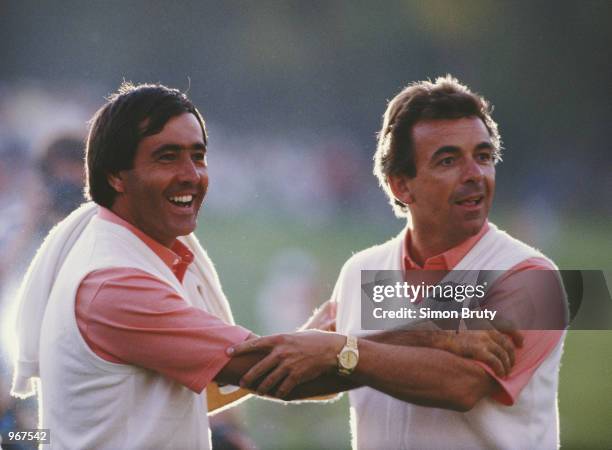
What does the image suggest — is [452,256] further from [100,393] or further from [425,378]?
[100,393]

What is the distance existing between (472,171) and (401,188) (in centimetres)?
38

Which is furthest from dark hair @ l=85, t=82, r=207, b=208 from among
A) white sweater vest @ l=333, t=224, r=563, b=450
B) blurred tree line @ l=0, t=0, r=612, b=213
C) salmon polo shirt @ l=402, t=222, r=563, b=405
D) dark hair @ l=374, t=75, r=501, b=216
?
blurred tree line @ l=0, t=0, r=612, b=213

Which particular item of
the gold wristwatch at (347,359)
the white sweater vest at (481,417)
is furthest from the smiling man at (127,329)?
the white sweater vest at (481,417)

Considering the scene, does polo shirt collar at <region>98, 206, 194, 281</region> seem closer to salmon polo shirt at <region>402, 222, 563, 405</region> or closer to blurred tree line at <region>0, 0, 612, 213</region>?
salmon polo shirt at <region>402, 222, 563, 405</region>

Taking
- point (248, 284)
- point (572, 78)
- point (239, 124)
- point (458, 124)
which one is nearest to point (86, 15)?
point (239, 124)

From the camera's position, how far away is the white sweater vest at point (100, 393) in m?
2.80

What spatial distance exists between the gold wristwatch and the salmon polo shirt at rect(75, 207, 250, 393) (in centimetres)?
37

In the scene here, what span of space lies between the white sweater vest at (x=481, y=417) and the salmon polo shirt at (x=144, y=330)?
0.67 metres

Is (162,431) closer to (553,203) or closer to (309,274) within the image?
(309,274)

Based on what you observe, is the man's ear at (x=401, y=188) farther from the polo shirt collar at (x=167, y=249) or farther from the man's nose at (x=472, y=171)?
the polo shirt collar at (x=167, y=249)

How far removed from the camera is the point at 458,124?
340cm

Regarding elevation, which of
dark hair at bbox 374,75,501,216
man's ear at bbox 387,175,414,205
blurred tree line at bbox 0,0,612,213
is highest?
blurred tree line at bbox 0,0,612,213

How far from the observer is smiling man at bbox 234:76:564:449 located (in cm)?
288

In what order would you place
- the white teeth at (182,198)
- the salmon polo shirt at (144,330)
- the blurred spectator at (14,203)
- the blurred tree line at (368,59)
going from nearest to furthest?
the salmon polo shirt at (144,330) → the white teeth at (182,198) → the blurred spectator at (14,203) → the blurred tree line at (368,59)
